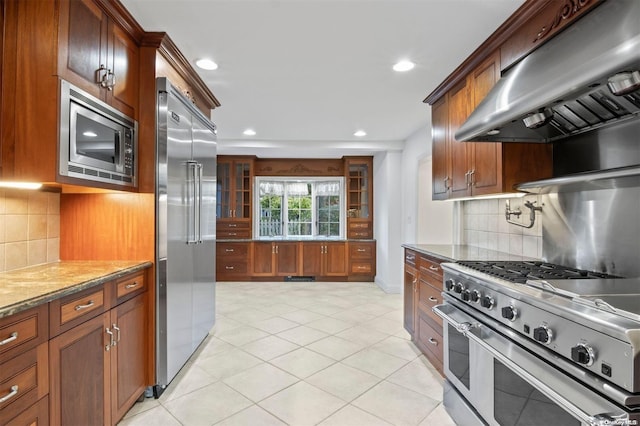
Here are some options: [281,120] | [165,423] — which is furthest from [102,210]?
[281,120]

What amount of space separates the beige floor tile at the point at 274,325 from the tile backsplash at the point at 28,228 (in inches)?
81.0

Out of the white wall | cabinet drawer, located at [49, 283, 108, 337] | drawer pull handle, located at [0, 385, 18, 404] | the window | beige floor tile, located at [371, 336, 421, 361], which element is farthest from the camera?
the window

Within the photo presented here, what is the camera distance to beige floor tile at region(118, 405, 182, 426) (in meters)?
1.95

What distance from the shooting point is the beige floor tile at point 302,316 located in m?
3.91

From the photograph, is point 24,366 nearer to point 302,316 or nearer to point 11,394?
point 11,394

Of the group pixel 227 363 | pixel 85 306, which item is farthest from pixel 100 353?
pixel 227 363

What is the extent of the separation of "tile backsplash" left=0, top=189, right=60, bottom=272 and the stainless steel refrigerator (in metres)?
0.69

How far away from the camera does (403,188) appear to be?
5.36 m

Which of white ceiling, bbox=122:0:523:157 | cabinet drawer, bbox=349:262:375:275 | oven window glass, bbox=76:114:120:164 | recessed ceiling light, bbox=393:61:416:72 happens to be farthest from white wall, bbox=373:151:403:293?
oven window glass, bbox=76:114:120:164

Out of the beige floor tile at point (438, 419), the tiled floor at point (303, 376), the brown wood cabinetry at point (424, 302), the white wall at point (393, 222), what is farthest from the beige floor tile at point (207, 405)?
the white wall at point (393, 222)

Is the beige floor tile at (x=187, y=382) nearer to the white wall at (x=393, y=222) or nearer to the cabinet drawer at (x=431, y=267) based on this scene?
the cabinet drawer at (x=431, y=267)

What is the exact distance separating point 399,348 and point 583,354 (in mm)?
2141

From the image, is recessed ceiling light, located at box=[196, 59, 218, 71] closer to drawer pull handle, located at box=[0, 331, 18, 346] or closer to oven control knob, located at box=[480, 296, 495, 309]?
drawer pull handle, located at box=[0, 331, 18, 346]

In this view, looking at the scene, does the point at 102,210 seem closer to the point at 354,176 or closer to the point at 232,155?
the point at 232,155
